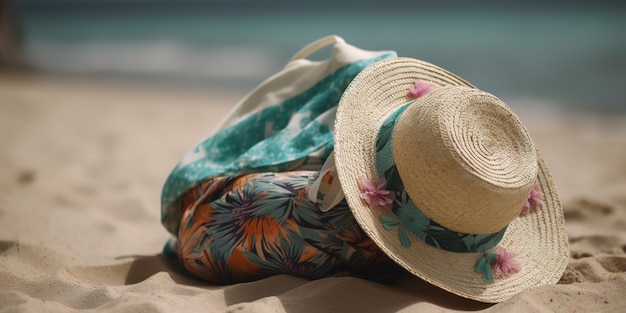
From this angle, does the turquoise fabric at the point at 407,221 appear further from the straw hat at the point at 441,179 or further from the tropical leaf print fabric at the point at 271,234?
the tropical leaf print fabric at the point at 271,234

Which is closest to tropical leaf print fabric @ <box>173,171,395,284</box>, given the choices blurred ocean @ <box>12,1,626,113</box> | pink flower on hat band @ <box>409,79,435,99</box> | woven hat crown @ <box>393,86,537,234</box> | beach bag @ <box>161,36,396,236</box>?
beach bag @ <box>161,36,396,236</box>

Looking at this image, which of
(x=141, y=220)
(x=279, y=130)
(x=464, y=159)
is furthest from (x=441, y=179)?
(x=141, y=220)

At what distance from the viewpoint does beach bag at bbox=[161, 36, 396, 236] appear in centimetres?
240

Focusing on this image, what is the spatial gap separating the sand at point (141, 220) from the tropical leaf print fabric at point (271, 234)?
0.25 feet

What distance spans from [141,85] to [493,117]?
7.65 metres

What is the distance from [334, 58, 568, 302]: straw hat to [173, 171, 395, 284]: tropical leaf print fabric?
0.19 m

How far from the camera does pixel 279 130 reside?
261 cm

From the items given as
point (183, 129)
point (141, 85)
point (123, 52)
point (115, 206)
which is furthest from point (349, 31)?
point (115, 206)

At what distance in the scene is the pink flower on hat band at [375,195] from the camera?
2057 millimetres

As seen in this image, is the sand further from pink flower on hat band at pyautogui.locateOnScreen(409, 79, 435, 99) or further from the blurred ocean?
the blurred ocean

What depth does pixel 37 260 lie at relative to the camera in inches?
107

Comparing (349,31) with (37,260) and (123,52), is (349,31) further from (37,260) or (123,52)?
(37,260)

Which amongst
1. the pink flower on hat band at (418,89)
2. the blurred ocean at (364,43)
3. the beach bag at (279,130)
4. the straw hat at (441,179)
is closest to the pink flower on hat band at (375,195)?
the straw hat at (441,179)

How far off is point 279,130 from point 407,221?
73 centimetres
